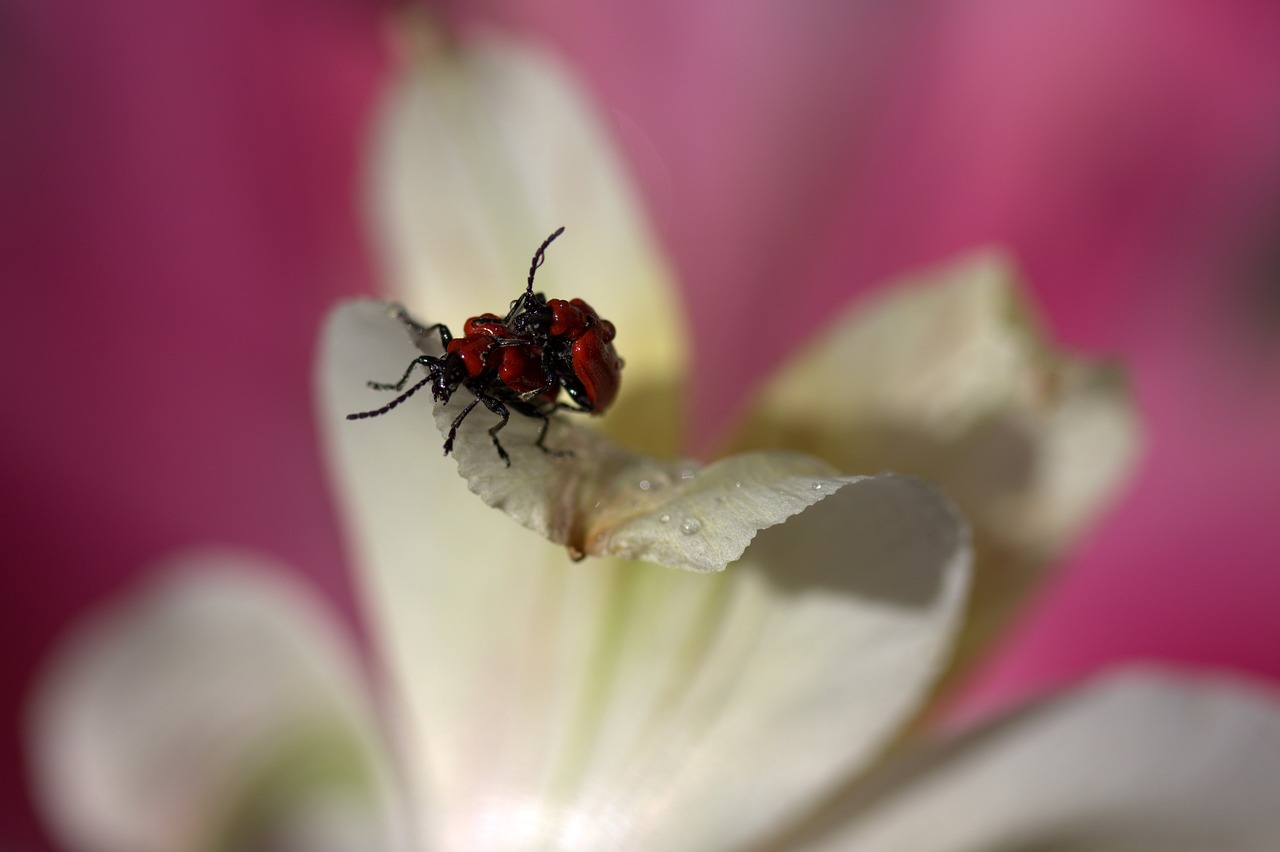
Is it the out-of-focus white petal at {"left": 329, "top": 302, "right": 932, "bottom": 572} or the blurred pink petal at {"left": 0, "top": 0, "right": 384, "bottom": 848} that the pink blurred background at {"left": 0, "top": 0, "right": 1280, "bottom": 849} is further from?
the out-of-focus white petal at {"left": 329, "top": 302, "right": 932, "bottom": 572}

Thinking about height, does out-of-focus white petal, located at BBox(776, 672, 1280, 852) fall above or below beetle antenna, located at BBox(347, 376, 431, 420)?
below

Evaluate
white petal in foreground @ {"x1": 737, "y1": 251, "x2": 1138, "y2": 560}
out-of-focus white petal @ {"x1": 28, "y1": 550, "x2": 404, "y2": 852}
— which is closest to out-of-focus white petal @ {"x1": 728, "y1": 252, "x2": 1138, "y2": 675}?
→ white petal in foreground @ {"x1": 737, "y1": 251, "x2": 1138, "y2": 560}

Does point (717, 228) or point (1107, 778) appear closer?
point (1107, 778)

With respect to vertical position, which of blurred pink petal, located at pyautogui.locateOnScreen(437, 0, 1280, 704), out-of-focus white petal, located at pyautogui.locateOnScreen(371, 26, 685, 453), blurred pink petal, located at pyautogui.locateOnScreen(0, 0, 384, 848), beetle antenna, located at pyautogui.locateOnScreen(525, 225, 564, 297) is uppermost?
blurred pink petal, located at pyautogui.locateOnScreen(437, 0, 1280, 704)

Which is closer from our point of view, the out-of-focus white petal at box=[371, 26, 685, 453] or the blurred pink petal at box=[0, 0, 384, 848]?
the out-of-focus white petal at box=[371, 26, 685, 453]

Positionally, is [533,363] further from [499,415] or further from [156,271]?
[156,271]

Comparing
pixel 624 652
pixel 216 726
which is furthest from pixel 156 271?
pixel 624 652

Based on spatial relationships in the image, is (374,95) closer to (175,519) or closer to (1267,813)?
(175,519)

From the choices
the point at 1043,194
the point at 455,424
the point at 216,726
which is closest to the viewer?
the point at 455,424
